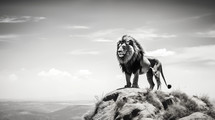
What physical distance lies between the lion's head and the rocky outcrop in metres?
1.53

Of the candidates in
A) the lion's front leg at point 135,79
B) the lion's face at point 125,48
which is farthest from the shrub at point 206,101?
the lion's face at point 125,48

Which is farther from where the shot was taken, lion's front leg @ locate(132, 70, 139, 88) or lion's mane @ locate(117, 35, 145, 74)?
lion's front leg @ locate(132, 70, 139, 88)

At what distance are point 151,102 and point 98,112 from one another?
2.60 m

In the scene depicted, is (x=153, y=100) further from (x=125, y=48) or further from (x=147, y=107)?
(x=125, y=48)

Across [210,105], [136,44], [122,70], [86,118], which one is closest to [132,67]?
[122,70]

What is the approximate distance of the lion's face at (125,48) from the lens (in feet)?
37.3

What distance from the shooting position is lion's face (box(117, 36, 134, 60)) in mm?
11383

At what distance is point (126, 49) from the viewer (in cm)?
1149

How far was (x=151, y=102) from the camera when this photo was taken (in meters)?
10.8

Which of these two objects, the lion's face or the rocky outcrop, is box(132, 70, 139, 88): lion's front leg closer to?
the rocky outcrop

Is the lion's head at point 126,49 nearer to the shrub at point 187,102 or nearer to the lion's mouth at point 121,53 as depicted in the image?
the lion's mouth at point 121,53

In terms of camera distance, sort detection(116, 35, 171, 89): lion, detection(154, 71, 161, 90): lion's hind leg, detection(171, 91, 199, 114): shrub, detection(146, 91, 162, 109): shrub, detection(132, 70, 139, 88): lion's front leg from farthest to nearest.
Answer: detection(154, 71, 161, 90): lion's hind leg
detection(132, 70, 139, 88): lion's front leg
detection(116, 35, 171, 89): lion
detection(171, 91, 199, 114): shrub
detection(146, 91, 162, 109): shrub

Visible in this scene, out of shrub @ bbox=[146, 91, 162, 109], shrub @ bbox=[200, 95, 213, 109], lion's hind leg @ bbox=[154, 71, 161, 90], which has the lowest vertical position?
shrub @ bbox=[200, 95, 213, 109]

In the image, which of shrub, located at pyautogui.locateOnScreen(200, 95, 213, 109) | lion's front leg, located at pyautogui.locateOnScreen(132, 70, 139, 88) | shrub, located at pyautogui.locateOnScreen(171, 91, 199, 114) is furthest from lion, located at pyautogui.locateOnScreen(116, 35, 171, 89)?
shrub, located at pyautogui.locateOnScreen(200, 95, 213, 109)
